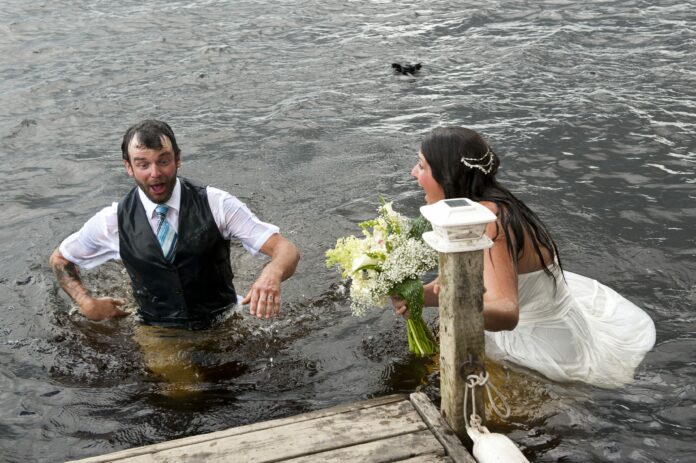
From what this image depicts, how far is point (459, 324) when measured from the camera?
4.92 metres

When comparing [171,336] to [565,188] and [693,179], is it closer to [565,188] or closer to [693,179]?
[565,188]

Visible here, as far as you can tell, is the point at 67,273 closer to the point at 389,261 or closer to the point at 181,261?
the point at 181,261

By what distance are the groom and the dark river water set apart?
73 centimetres

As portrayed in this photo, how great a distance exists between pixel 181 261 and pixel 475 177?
→ 2.68 m

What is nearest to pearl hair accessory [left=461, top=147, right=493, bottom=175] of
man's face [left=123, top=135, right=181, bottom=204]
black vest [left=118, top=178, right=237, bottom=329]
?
black vest [left=118, top=178, right=237, bottom=329]

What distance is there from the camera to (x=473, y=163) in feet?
18.9

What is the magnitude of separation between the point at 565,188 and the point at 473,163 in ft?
16.7

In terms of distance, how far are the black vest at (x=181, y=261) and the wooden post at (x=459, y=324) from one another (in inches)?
106

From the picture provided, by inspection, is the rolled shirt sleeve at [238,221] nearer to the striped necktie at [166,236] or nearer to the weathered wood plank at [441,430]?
the striped necktie at [166,236]

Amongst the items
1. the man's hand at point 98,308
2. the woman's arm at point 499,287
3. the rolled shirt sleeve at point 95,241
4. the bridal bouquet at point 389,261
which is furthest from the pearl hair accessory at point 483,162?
the man's hand at point 98,308

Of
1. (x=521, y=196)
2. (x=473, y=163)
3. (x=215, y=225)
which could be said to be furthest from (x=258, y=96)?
(x=473, y=163)

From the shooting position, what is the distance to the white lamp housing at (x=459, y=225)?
179 inches

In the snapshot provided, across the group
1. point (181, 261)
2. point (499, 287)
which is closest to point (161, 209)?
point (181, 261)

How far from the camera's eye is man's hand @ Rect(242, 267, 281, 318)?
609 cm
